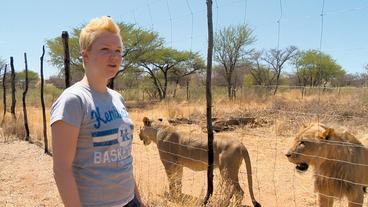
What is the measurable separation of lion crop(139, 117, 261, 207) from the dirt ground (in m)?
0.29

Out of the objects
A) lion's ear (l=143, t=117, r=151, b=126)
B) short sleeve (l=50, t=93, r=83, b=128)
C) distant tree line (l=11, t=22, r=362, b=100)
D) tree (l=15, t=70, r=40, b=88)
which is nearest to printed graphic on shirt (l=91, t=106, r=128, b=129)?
short sleeve (l=50, t=93, r=83, b=128)

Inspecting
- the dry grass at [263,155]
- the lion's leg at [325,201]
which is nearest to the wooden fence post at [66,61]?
the dry grass at [263,155]

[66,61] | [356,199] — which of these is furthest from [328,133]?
[66,61]

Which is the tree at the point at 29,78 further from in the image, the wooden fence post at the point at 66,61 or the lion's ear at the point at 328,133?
the lion's ear at the point at 328,133

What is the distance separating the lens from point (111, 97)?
93.0 inches

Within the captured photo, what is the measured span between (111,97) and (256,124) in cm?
1385

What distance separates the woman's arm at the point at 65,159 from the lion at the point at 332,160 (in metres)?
3.61

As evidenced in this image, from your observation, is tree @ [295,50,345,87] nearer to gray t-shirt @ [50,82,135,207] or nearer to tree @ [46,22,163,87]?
tree @ [46,22,163,87]

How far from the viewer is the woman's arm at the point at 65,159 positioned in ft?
6.38

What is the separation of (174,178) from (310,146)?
2.69 metres

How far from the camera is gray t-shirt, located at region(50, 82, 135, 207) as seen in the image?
2029 millimetres

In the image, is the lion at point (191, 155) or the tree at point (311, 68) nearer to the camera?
the lion at point (191, 155)

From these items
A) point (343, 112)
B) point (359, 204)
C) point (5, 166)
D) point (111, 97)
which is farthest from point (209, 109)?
point (343, 112)

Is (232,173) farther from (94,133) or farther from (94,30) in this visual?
(94,30)
